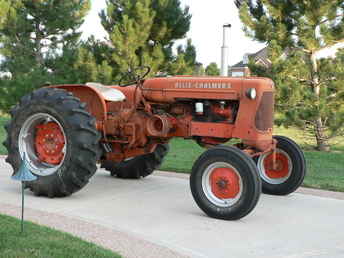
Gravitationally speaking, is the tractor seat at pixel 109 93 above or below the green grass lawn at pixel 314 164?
above

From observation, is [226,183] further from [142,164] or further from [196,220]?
[142,164]

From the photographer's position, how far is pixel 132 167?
7633 mm

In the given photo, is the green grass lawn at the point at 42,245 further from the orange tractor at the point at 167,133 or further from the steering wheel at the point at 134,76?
the steering wheel at the point at 134,76

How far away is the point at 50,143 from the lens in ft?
21.5

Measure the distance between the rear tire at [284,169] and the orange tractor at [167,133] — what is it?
0.04 feet

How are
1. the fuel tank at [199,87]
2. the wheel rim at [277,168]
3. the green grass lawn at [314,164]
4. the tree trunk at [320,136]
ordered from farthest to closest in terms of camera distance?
the tree trunk at [320,136] → the green grass lawn at [314,164] → the wheel rim at [277,168] → the fuel tank at [199,87]

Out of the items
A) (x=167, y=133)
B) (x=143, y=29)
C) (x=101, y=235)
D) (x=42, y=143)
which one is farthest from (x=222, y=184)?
(x=143, y=29)

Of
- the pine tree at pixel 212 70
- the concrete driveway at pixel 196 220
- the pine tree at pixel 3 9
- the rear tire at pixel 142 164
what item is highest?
the pine tree at pixel 212 70

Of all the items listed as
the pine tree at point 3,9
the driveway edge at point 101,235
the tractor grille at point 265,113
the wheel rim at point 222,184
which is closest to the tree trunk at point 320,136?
the tractor grille at point 265,113

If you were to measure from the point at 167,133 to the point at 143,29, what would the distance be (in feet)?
32.5

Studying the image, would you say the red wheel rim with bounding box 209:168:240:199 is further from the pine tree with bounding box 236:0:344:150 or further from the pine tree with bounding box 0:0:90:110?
the pine tree with bounding box 0:0:90:110

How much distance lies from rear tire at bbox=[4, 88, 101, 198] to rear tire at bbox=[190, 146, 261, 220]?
1417 mm

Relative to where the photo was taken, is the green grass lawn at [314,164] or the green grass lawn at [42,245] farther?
the green grass lawn at [314,164]

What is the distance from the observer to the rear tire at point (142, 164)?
24.9ft
